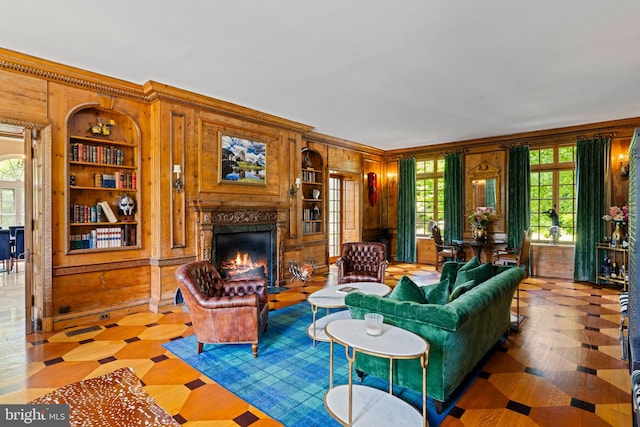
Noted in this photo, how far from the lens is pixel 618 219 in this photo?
5793 millimetres

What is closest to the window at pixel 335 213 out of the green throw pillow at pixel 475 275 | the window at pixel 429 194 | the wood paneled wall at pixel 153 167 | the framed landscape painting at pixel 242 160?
the wood paneled wall at pixel 153 167

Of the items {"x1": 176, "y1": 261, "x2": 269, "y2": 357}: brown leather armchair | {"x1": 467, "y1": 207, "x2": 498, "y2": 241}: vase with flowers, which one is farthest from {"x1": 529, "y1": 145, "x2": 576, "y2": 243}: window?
{"x1": 176, "y1": 261, "x2": 269, "y2": 357}: brown leather armchair

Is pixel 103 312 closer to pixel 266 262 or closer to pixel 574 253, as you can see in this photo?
pixel 266 262

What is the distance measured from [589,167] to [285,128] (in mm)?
5656

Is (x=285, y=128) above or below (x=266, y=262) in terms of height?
above

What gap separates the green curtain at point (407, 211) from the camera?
8742 millimetres

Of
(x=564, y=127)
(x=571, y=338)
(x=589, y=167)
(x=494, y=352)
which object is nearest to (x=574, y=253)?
(x=589, y=167)

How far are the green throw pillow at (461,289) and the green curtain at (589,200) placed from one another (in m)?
4.81

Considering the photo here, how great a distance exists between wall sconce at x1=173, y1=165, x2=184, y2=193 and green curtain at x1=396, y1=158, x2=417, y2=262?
5.79 m

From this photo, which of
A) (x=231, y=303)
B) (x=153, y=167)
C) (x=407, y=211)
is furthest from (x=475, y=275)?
(x=407, y=211)

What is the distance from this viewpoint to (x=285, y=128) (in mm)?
6254

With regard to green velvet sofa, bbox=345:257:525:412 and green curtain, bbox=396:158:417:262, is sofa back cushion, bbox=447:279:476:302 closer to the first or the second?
green velvet sofa, bbox=345:257:525:412

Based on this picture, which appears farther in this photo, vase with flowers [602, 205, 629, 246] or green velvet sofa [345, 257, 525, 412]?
vase with flowers [602, 205, 629, 246]

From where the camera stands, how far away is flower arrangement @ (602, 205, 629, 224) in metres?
5.75
